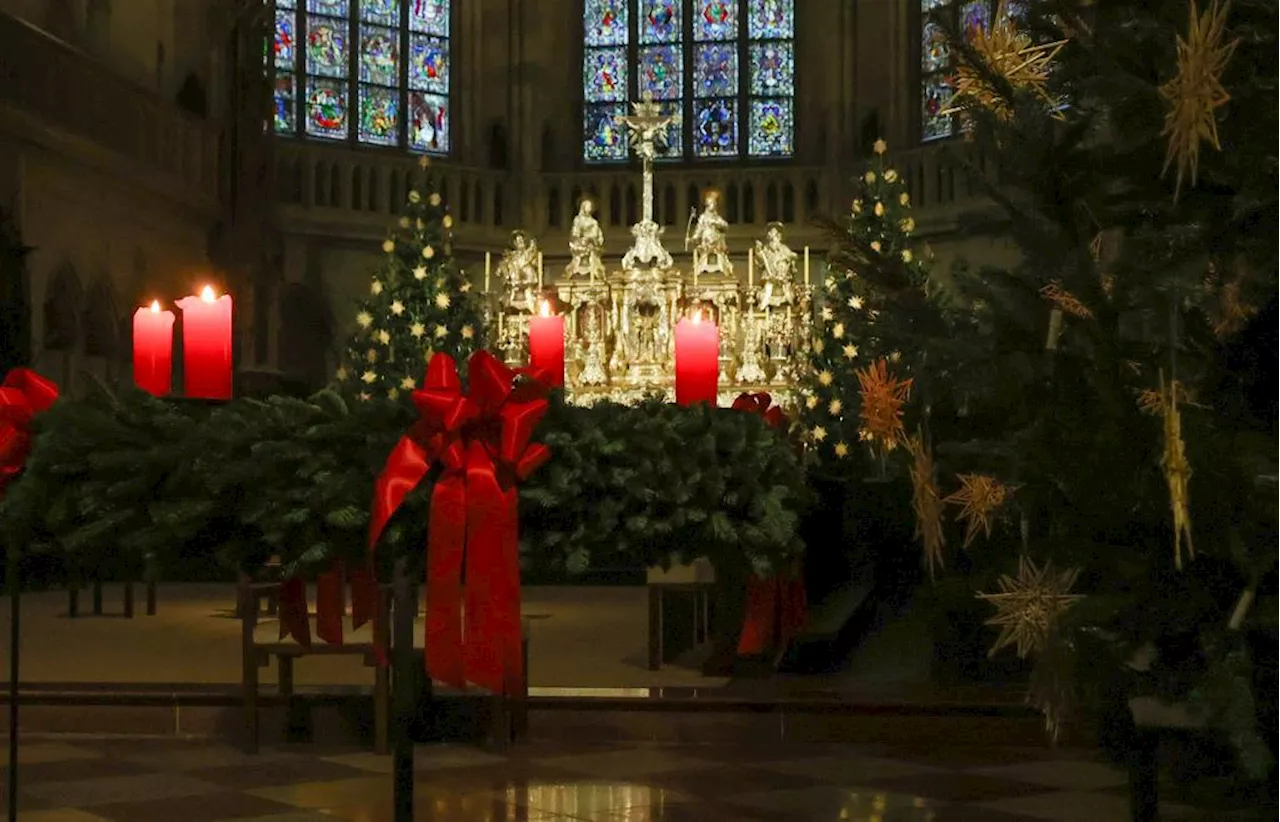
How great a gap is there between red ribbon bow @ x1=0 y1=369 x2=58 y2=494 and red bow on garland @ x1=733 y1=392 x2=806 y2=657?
8.80ft

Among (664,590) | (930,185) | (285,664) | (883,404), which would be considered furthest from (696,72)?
(883,404)

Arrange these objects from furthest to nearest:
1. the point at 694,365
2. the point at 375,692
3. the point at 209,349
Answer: the point at 694,365
the point at 375,692
the point at 209,349

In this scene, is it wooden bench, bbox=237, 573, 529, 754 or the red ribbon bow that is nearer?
the red ribbon bow

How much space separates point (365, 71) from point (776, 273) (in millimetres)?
7119

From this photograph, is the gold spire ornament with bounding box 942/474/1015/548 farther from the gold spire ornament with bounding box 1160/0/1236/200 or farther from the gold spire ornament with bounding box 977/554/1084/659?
the gold spire ornament with bounding box 1160/0/1236/200

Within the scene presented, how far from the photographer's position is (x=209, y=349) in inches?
156

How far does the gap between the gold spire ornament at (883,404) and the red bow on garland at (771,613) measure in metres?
3.21

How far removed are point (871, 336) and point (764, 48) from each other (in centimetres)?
1959

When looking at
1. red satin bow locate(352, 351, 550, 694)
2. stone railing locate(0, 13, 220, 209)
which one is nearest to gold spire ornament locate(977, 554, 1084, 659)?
red satin bow locate(352, 351, 550, 694)

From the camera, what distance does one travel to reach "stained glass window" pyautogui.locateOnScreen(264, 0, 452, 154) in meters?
21.2

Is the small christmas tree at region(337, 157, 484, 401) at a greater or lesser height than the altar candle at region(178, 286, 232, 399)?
greater

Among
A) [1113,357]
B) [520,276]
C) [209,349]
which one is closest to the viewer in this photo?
[1113,357]

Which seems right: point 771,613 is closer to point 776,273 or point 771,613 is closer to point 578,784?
point 578,784

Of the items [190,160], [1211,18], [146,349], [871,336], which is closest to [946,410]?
[871,336]
